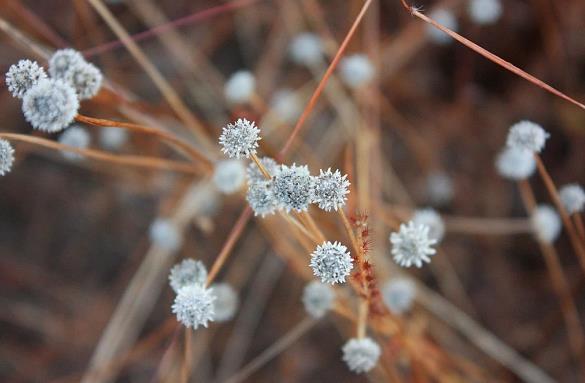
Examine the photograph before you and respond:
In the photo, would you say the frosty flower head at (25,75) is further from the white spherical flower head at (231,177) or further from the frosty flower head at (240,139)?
the white spherical flower head at (231,177)

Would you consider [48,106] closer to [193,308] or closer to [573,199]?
[193,308]

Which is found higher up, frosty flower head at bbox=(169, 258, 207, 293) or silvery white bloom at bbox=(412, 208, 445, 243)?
silvery white bloom at bbox=(412, 208, 445, 243)

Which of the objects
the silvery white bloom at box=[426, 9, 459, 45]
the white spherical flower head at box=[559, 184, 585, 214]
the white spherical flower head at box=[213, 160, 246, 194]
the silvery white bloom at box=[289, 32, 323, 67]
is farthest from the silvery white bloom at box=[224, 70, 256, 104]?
the white spherical flower head at box=[559, 184, 585, 214]

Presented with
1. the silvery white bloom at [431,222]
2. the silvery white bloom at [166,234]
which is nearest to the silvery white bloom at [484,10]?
the silvery white bloom at [431,222]

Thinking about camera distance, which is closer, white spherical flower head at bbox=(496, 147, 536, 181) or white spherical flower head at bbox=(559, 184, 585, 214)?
white spherical flower head at bbox=(559, 184, 585, 214)

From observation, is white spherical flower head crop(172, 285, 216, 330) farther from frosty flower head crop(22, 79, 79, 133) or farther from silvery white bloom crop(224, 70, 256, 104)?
silvery white bloom crop(224, 70, 256, 104)

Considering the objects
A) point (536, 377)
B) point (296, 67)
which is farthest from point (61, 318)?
point (536, 377)

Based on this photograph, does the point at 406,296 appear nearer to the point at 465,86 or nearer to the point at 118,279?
the point at 465,86

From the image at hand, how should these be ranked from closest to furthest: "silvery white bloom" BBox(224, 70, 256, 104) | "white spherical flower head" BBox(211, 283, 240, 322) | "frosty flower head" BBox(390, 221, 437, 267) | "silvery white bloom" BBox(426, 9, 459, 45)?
"frosty flower head" BBox(390, 221, 437, 267) < "white spherical flower head" BBox(211, 283, 240, 322) < "silvery white bloom" BBox(224, 70, 256, 104) < "silvery white bloom" BBox(426, 9, 459, 45)
